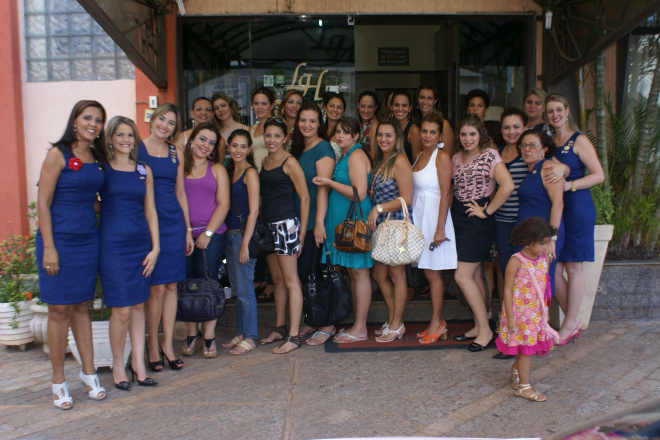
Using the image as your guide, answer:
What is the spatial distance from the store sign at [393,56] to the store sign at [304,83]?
7.71 feet

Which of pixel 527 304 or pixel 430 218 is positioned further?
pixel 430 218

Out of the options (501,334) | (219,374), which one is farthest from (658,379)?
(219,374)

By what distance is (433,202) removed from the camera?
484cm

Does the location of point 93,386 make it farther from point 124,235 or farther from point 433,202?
point 433,202

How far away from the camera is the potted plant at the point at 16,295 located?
498cm

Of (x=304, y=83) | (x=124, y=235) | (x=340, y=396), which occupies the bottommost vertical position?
(x=340, y=396)

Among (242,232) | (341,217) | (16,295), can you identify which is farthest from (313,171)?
(16,295)

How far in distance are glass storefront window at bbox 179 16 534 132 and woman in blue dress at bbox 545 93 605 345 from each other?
235cm

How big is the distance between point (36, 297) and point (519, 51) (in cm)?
602

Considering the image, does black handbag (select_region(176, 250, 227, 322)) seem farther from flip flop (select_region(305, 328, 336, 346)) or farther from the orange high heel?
the orange high heel

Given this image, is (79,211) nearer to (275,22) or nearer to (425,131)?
(425,131)

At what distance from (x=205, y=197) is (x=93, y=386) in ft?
5.31

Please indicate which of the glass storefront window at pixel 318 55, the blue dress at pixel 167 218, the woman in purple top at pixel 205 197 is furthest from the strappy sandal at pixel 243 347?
the glass storefront window at pixel 318 55

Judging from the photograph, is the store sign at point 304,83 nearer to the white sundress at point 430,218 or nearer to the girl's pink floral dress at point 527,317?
the white sundress at point 430,218
